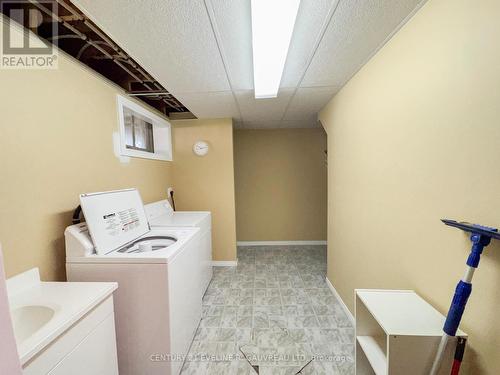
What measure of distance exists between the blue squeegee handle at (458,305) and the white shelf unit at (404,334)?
113mm

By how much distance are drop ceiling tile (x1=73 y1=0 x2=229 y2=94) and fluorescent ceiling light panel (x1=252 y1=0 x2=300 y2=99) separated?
276 mm

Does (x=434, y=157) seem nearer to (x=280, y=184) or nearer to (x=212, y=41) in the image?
(x=212, y=41)

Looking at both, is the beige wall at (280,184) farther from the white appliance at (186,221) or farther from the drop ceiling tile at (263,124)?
the white appliance at (186,221)

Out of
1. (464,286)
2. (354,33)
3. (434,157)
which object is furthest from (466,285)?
(354,33)

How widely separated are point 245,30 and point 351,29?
63cm

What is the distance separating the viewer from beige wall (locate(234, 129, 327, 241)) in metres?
4.28

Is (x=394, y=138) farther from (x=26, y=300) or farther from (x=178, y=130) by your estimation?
(x=178, y=130)

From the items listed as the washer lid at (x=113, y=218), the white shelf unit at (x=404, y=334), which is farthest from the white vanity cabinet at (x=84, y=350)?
the white shelf unit at (x=404, y=334)

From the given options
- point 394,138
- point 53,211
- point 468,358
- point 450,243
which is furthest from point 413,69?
point 53,211

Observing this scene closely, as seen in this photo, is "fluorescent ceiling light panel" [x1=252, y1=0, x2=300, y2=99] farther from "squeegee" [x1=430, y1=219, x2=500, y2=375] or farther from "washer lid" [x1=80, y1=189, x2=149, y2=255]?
"washer lid" [x1=80, y1=189, x2=149, y2=255]

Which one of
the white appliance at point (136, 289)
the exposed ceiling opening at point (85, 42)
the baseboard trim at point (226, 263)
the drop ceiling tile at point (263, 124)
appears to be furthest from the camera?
the drop ceiling tile at point (263, 124)

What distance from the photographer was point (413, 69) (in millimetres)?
1183

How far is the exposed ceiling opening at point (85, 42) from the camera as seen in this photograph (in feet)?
4.01

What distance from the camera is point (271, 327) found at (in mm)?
2037
